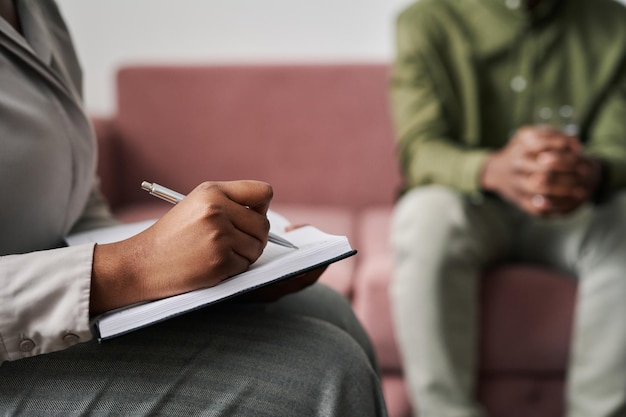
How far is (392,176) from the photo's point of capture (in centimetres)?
163

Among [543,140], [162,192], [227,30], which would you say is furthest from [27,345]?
[227,30]

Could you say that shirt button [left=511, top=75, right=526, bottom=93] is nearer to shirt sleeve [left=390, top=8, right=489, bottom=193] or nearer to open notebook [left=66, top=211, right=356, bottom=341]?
shirt sleeve [left=390, top=8, right=489, bottom=193]

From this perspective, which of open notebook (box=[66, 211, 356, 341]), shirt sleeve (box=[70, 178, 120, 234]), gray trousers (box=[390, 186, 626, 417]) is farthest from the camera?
gray trousers (box=[390, 186, 626, 417])

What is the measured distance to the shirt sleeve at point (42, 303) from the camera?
0.44 metres

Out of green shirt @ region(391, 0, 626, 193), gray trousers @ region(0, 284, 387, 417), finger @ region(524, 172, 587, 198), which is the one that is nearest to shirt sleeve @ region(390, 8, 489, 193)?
green shirt @ region(391, 0, 626, 193)

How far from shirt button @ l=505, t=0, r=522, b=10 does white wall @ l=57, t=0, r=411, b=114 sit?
64 cm

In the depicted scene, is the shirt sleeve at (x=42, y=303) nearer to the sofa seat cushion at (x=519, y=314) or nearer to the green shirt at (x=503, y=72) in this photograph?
the sofa seat cushion at (x=519, y=314)

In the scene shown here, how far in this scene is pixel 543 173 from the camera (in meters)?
1.11

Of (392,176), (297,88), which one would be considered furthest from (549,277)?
(297,88)

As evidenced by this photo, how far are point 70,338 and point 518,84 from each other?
111cm

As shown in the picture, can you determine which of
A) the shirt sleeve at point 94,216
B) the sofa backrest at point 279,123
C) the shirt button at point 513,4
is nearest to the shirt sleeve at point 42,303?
the shirt sleeve at point 94,216

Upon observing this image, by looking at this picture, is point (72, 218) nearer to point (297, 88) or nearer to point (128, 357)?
point (128, 357)

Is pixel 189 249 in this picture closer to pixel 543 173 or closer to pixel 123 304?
pixel 123 304

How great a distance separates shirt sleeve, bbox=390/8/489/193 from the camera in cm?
123
